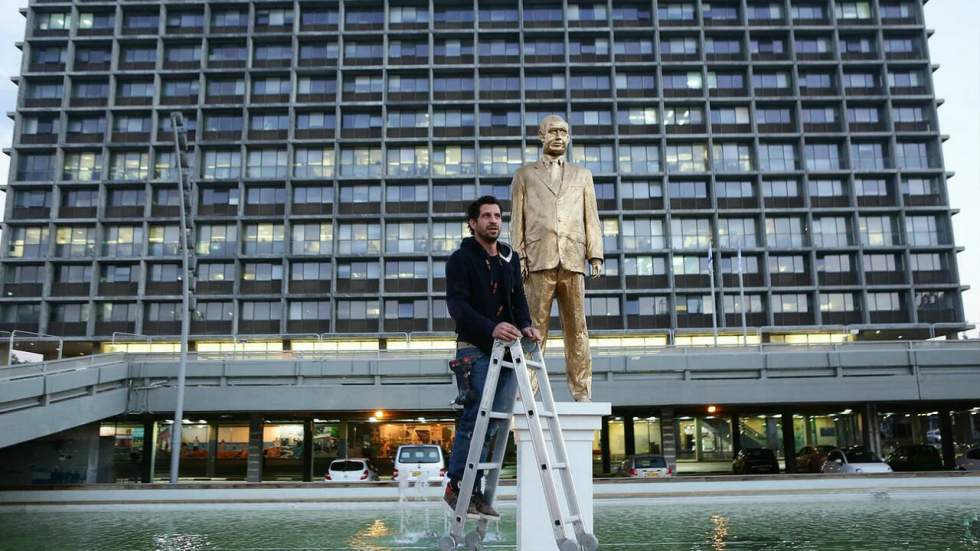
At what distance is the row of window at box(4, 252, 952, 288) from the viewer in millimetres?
66000

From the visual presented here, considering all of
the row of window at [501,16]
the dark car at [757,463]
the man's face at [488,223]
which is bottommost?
the dark car at [757,463]

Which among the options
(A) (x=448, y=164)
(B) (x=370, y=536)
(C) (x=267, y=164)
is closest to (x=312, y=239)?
(C) (x=267, y=164)

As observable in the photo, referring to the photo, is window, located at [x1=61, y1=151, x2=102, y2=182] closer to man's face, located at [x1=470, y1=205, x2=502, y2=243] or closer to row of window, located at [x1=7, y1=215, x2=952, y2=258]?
row of window, located at [x1=7, y1=215, x2=952, y2=258]

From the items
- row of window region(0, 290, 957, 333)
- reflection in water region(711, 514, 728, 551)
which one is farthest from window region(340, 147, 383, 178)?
reflection in water region(711, 514, 728, 551)

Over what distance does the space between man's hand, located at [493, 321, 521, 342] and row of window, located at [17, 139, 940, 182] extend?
205 feet

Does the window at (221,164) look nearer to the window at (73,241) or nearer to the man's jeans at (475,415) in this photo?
the window at (73,241)

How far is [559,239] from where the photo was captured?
893 centimetres

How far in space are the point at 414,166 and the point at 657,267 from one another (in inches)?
877

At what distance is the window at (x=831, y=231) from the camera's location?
6694 centimetres

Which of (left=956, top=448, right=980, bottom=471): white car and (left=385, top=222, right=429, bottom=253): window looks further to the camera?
(left=385, top=222, right=429, bottom=253): window

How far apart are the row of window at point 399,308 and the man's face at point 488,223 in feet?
193

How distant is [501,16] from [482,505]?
7001 centimetres

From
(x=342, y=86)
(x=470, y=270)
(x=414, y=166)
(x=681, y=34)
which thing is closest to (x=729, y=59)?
(x=681, y=34)

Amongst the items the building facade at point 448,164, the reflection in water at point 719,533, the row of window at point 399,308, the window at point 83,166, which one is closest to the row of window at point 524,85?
the building facade at point 448,164
